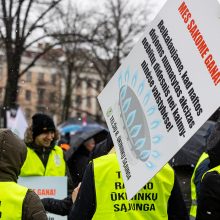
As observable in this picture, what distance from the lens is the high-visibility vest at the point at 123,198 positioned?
3.42m

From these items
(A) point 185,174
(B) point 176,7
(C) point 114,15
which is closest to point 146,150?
(B) point 176,7

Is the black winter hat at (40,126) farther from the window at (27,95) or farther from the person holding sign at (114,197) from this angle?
the window at (27,95)

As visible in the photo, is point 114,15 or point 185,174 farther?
point 114,15

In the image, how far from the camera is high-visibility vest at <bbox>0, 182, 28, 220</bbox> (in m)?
3.01

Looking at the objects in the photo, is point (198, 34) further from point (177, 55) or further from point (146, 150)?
point (146, 150)

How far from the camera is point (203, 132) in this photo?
6492 millimetres

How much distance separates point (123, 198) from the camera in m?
3.43

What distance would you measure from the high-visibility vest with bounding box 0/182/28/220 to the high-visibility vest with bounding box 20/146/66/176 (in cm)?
285

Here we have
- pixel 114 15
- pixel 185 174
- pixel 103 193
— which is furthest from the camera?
pixel 114 15

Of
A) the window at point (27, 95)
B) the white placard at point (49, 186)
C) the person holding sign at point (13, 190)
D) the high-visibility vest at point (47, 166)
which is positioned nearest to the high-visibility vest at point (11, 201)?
the person holding sign at point (13, 190)

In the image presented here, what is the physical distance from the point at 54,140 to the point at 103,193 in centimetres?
300

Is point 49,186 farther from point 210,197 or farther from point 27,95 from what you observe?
point 27,95

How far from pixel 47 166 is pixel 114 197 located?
2.78 m

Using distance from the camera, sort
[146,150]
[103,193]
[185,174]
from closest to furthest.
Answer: [146,150]
[103,193]
[185,174]
